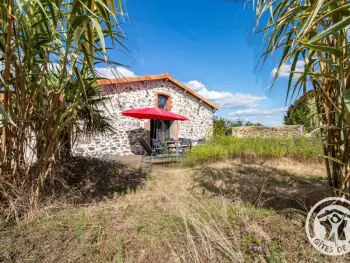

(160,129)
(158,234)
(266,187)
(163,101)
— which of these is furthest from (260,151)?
(163,101)

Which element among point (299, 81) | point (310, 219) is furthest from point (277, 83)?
point (310, 219)

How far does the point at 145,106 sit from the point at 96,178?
617cm

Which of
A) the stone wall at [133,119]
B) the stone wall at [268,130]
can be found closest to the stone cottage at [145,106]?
the stone wall at [133,119]

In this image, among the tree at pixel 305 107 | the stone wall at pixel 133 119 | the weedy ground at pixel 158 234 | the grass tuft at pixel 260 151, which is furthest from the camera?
the stone wall at pixel 133 119

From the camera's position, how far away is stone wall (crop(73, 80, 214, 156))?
29.3 ft

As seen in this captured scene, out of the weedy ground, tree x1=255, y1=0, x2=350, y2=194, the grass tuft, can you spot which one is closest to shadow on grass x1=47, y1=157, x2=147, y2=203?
the weedy ground

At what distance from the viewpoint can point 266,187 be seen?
3.72 metres

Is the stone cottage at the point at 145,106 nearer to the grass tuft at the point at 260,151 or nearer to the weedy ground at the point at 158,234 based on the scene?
the grass tuft at the point at 260,151

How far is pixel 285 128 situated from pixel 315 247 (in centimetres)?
1047

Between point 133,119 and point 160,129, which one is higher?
point 133,119

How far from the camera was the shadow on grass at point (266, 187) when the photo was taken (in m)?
2.80

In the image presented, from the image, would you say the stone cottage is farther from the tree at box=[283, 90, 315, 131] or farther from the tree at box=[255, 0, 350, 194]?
the tree at box=[255, 0, 350, 194]

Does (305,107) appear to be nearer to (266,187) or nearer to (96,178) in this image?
(266,187)

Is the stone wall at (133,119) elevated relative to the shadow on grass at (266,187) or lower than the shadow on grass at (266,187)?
elevated
